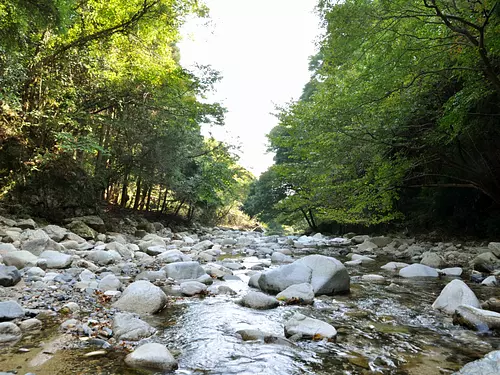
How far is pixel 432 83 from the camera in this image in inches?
274

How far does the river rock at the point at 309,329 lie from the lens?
9.01 feet

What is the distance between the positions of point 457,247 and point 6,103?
461 inches

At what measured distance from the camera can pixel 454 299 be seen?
359 cm

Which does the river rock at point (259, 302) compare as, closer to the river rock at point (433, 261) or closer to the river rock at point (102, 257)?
the river rock at point (102, 257)

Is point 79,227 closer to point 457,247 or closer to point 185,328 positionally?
point 185,328

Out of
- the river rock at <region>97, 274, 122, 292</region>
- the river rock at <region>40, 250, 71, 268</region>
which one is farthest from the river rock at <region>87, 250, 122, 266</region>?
the river rock at <region>97, 274, 122, 292</region>

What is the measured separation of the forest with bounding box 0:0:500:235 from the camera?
525 cm

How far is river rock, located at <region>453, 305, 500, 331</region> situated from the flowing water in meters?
0.10

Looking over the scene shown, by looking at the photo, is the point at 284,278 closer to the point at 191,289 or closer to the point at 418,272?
the point at 191,289

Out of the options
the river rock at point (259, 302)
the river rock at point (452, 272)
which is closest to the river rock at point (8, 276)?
the river rock at point (259, 302)

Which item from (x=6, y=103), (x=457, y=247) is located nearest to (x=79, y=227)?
(x=6, y=103)

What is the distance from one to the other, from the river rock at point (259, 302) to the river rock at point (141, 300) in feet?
3.05

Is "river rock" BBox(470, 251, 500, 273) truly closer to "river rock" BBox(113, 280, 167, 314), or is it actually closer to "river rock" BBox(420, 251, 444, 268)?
"river rock" BBox(420, 251, 444, 268)

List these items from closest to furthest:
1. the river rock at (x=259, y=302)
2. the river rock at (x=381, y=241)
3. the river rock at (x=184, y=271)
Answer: the river rock at (x=259, y=302) → the river rock at (x=184, y=271) → the river rock at (x=381, y=241)
